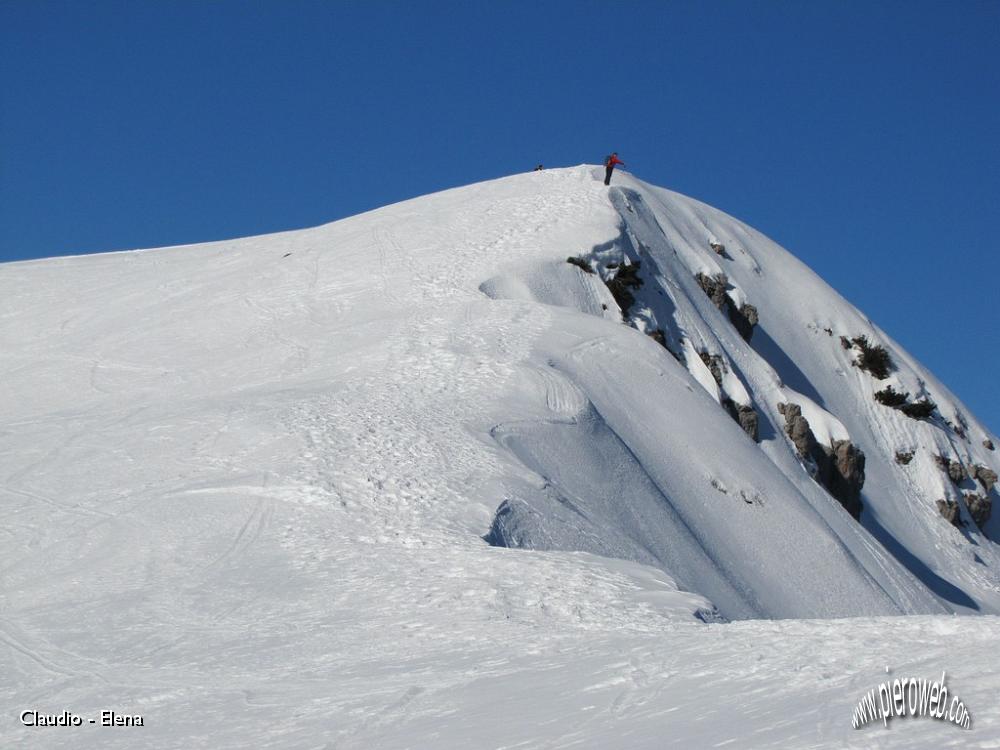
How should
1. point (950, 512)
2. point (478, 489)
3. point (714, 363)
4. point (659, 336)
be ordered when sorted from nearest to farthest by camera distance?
1. point (478, 489)
2. point (659, 336)
3. point (714, 363)
4. point (950, 512)

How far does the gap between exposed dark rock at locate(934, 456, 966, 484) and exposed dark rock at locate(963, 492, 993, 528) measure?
0.55 metres

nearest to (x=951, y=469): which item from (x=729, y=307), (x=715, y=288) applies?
(x=729, y=307)

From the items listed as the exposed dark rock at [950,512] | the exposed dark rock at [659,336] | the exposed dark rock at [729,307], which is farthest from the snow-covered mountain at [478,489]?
the exposed dark rock at [659,336]

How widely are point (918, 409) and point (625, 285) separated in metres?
12.2

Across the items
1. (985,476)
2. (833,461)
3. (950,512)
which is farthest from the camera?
(985,476)

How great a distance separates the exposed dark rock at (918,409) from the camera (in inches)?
1377

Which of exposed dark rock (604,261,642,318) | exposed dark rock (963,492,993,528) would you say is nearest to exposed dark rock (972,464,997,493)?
exposed dark rock (963,492,993,528)

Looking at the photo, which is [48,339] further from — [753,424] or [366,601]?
[366,601]

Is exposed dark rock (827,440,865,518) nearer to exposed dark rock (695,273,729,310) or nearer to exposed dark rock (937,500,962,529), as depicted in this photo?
exposed dark rock (937,500,962,529)

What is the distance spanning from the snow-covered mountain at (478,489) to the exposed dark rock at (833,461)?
0.50ft

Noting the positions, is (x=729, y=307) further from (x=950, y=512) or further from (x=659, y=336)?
(x=950, y=512)

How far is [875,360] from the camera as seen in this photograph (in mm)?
36469

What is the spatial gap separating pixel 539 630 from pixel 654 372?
13703 millimetres

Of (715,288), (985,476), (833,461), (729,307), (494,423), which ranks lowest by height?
(494,423)
